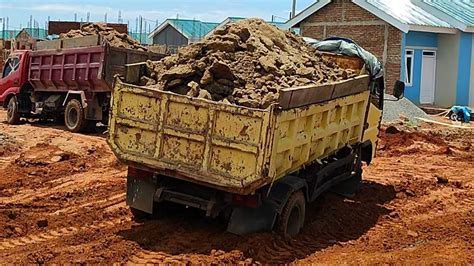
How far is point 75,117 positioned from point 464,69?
1691 centimetres

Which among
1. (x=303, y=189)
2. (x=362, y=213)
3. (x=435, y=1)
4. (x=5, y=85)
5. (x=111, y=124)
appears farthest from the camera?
(x=435, y=1)

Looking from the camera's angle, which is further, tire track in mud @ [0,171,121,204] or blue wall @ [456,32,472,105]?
blue wall @ [456,32,472,105]

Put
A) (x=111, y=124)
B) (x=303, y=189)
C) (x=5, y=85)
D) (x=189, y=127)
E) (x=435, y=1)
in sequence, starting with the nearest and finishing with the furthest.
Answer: (x=189, y=127) → (x=111, y=124) → (x=303, y=189) → (x=5, y=85) → (x=435, y=1)

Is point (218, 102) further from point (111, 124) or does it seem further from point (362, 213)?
point (362, 213)

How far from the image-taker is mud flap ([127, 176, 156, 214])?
7.47 metres

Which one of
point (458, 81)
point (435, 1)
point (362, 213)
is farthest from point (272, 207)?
point (435, 1)

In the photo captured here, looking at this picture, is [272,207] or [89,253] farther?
[272,207]

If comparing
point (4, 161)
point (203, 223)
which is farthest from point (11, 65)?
point (203, 223)

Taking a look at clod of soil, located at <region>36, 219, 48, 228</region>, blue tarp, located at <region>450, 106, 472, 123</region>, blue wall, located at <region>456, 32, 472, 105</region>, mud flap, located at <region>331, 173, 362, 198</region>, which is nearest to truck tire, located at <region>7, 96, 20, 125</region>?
clod of soil, located at <region>36, 219, 48, 228</region>

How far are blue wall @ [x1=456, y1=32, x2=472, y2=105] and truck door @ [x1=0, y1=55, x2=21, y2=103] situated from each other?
17.4m

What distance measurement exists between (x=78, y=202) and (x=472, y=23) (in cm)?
2216

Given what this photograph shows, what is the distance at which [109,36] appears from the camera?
17.9 metres

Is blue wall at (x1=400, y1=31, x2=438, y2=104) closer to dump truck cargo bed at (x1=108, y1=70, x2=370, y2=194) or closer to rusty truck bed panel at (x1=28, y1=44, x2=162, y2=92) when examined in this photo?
rusty truck bed panel at (x1=28, y1=44, x2=162, y2=92)

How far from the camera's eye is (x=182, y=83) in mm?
7434
